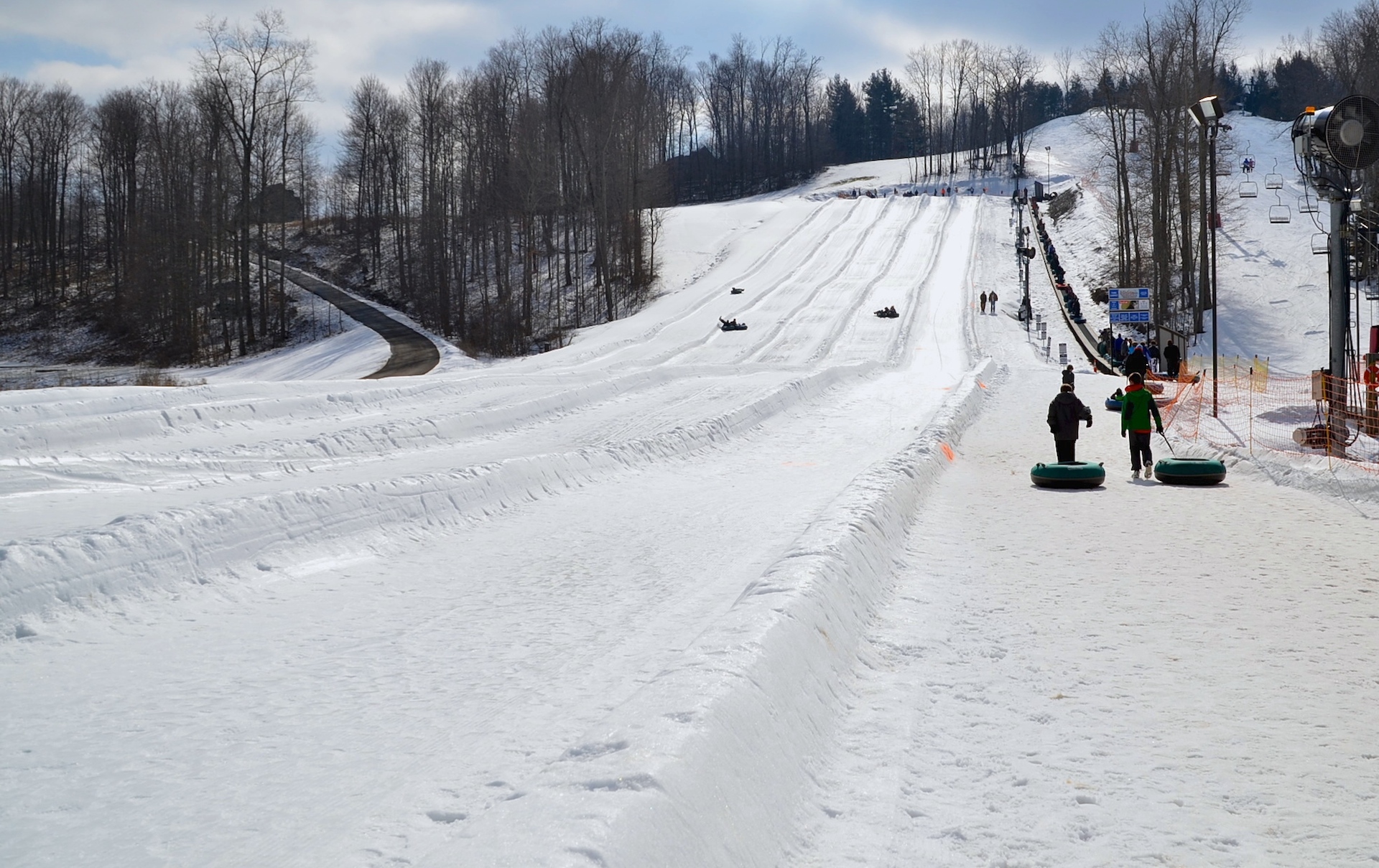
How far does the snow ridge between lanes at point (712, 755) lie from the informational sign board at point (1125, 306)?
30914 millimetres

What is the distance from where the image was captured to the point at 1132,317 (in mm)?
35094

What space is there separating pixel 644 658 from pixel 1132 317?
109ft

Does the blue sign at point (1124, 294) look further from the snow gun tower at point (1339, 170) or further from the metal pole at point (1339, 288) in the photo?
the metal pole at point (1339, 288)

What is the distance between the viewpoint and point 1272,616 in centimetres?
765

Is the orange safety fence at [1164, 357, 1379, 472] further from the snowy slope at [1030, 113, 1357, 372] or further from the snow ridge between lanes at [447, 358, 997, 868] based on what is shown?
the snow ridge between lanes at [447, 358, 997, 868]

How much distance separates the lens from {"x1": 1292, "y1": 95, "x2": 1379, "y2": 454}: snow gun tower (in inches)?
→ 879

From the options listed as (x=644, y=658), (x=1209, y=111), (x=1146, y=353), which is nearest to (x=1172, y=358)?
(x=1146, y=353)

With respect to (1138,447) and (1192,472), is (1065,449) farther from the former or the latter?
(1192,472)

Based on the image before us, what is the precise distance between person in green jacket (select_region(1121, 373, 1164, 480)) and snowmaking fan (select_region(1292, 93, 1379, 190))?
37.6 ft

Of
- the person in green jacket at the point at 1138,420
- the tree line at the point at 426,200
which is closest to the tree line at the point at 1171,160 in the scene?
the tree line at the point at 426,200

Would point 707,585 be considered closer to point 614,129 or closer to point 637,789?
point 637,789

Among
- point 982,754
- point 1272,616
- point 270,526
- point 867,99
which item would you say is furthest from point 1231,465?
point 867,99

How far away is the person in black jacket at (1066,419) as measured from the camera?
1600cm

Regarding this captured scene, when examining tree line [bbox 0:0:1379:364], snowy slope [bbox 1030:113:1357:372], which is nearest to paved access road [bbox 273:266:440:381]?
tree line [bbox 0:0:1379:364]
